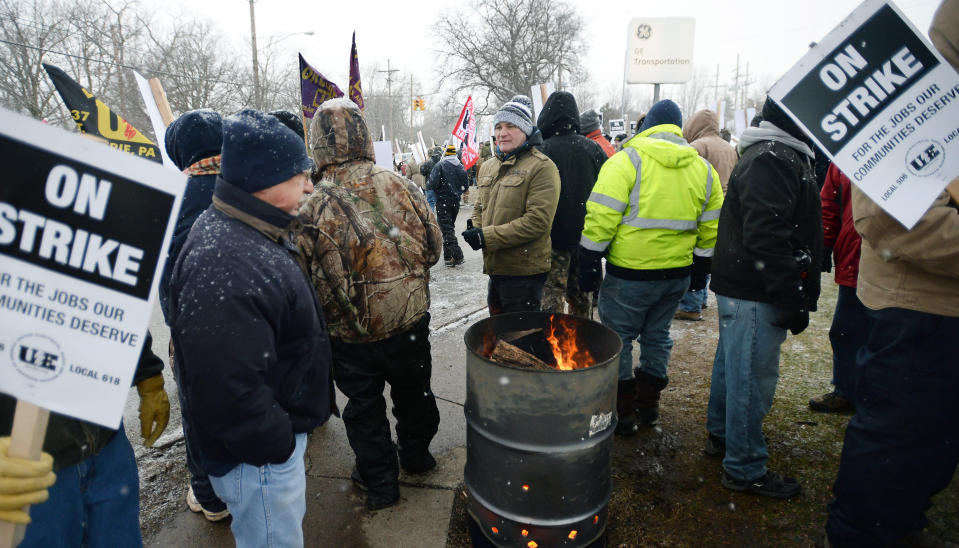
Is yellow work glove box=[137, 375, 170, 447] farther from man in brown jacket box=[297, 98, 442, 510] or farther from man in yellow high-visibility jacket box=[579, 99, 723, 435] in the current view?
man in yellow high-visibility jacket box=[579, 99, 723, 435]

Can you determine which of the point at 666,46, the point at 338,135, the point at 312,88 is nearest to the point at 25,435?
the point at 338,135

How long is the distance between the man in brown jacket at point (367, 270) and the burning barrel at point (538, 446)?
549 mm

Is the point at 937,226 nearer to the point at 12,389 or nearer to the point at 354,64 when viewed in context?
the point at 12,389

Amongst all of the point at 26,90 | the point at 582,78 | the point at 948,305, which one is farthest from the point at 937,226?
the point at 582,78

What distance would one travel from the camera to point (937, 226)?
1808mm

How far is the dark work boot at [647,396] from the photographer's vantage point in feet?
11.9

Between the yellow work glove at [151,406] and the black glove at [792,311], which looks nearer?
the yellow work glove at [151,406]

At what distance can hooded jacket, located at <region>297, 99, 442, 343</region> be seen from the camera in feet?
8.45

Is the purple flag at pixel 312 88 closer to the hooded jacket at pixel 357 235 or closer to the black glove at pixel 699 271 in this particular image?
the hooded jacket at pixel 357 235

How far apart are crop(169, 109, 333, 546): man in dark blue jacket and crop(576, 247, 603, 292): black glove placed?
2097 mm

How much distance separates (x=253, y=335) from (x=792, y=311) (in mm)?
2617

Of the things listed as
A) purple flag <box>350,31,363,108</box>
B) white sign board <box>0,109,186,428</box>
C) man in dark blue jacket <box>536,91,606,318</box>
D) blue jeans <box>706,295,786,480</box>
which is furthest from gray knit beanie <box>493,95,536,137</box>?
white sign board <box>0,109,186,428</box>

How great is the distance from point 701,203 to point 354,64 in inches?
132

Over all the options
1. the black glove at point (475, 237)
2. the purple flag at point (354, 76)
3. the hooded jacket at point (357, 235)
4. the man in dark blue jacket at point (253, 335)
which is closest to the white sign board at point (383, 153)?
the purple flag at point (354, 76)
